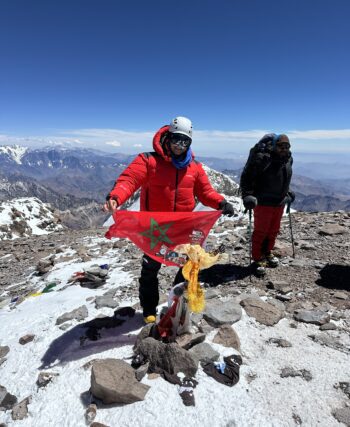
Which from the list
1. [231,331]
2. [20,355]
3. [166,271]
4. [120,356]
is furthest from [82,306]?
[231,331]

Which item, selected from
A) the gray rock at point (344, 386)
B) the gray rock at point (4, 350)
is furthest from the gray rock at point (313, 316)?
the gray rock at point (4, 350)

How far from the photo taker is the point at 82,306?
7.50m

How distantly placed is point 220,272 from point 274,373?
178 inches

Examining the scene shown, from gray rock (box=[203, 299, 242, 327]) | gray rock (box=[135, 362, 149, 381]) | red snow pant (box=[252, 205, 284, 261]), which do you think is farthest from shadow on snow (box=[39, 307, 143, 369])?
red snow pant (box=[252, 205, 284, 261])

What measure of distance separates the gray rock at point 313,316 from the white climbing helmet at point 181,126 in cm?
457

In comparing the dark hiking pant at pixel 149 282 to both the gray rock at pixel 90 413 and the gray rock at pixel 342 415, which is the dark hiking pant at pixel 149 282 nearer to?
the gray rock at pixel 90 413

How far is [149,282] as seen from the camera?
6047 mm

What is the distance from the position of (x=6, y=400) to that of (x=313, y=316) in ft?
19.7

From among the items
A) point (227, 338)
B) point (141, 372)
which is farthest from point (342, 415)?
point (141, 372)

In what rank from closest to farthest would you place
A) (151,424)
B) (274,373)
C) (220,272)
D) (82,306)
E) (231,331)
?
1. (151,424)
2. (274,373)
3. (231,331)
4. (82,306)
5. (220,272)

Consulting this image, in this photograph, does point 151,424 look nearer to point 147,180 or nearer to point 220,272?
point 147,180

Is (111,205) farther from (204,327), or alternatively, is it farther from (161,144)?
(204,327)

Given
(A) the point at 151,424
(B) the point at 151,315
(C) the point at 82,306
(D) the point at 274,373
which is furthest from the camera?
(C) the point at 82,306

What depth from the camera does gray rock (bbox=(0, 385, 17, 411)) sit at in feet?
15.4
